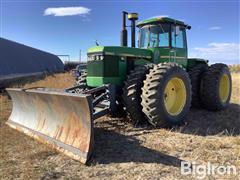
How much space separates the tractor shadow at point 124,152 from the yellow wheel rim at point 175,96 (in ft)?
4.60

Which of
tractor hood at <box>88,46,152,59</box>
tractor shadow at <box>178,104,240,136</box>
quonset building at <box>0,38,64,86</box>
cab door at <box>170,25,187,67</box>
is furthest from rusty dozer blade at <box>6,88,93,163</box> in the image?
quonset building at <box>0,38,64,86</box>

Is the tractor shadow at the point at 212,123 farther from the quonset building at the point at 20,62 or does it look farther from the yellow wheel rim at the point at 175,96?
the quonset building at the point at 20,62

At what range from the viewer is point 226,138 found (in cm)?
545

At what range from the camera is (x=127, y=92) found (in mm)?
6098

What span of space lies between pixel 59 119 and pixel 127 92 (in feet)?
4.67

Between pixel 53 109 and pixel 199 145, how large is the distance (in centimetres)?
254

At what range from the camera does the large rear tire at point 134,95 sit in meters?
6.02

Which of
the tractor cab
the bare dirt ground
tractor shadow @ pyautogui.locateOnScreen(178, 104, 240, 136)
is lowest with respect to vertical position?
the bare dirt ground

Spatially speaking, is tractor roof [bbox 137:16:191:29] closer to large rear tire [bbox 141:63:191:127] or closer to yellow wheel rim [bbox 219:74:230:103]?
large rear tire [bbox 141:63:191:127]

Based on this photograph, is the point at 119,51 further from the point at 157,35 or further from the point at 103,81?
the point at 157,35

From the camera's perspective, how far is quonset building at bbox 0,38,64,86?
1866 cm

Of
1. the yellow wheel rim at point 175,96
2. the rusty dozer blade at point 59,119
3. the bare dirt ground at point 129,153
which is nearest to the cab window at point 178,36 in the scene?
the yellow wheel rim at point 175,96

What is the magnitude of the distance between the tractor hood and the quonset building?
11.1 m

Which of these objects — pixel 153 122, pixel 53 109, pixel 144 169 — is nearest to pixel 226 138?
pixel 153 122
